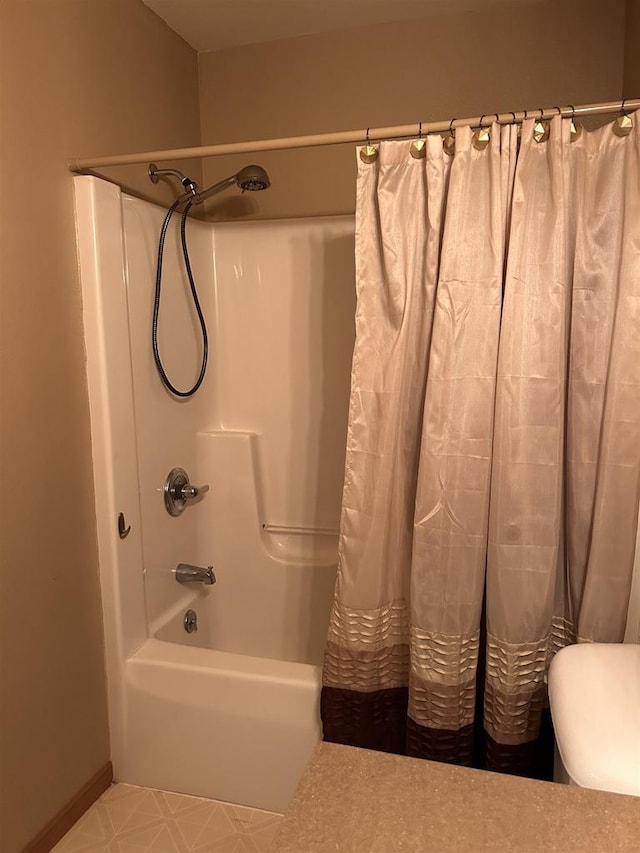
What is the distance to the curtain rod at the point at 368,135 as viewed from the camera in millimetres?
1377

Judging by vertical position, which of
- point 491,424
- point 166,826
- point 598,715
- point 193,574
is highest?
point 491,424

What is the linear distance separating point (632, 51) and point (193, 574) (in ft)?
7.06

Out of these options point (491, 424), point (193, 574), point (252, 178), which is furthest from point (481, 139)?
point (193, 574)

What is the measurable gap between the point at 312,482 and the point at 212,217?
42.0 inches

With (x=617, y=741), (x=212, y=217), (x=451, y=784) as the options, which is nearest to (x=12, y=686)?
(x=451, y=784)

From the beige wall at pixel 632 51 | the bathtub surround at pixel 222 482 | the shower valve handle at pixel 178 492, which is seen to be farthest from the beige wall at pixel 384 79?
the shower valve handle at pixel 178 492

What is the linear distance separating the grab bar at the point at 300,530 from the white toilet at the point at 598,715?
1.20m

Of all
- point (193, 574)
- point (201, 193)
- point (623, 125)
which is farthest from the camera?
point (193, 574)

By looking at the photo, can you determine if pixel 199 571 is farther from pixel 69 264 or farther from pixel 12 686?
pixel 69 264

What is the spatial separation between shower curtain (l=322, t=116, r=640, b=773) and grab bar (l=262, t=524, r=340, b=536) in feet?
2.42

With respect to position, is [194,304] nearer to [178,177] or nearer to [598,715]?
[178,177]

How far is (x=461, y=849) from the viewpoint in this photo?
28.5 inches

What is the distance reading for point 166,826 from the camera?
5.77ft

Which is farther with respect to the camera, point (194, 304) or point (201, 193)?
point (194, 304)
